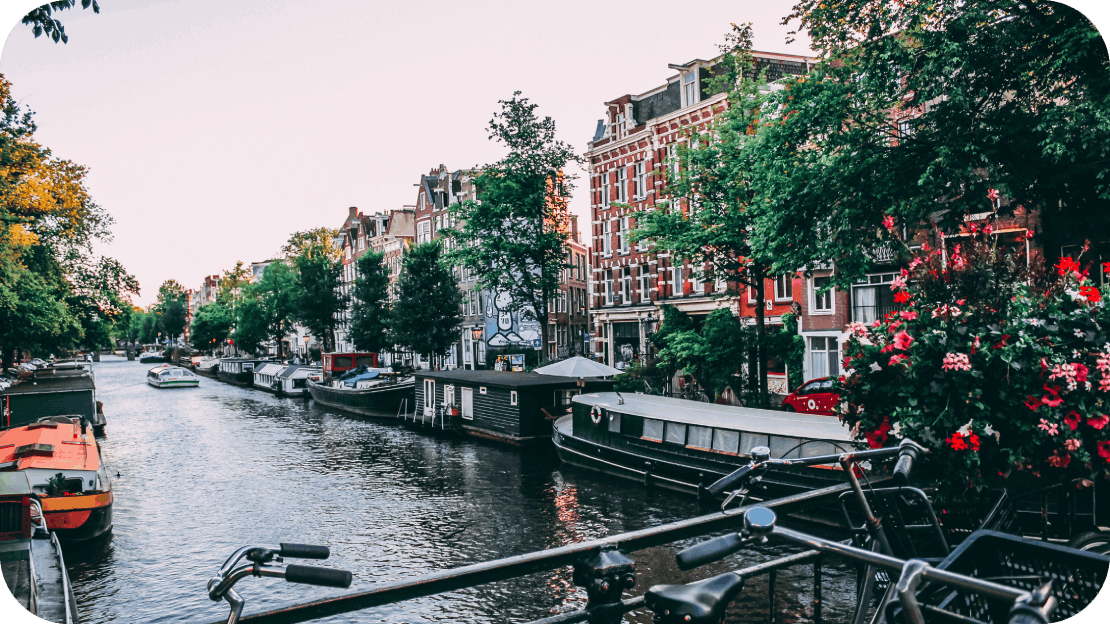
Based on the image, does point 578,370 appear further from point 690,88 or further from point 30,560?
point 30,560

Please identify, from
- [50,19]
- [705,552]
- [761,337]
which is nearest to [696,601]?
[705,552]

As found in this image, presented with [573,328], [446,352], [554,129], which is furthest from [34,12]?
[573,328]

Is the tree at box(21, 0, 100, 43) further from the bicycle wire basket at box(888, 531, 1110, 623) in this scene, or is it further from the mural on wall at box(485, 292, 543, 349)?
the mural on wall at box(485, 292, 543, 349)

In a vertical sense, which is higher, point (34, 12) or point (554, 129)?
point (554, 129)

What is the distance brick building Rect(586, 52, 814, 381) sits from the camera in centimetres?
3631

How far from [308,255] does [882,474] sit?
6638cm

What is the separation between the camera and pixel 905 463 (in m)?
3.32

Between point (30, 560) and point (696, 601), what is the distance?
10196 millimetres

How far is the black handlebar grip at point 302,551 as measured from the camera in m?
2.67

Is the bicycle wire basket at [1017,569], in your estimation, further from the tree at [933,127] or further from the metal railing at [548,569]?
the tree at [933,127]

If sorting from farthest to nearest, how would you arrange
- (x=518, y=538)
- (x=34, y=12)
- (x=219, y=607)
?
(x=518, y=538) → (x=219, y=607) → (x=34, y=12)

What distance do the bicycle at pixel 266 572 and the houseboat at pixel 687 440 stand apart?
1129 cm

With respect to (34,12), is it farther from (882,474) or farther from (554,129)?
(554,129)

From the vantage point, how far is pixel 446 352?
51594 millimetres
